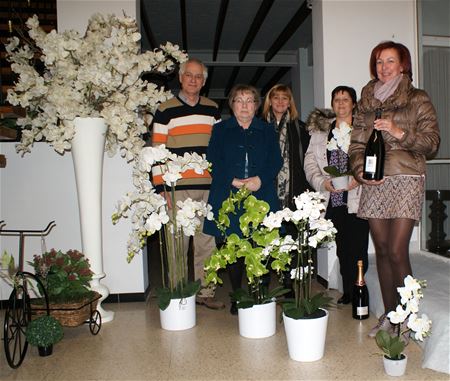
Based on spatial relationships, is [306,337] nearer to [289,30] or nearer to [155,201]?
[155,201]

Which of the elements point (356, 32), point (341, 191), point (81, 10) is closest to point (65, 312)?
point (341, 191)

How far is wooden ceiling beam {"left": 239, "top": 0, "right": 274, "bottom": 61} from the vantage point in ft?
18.6

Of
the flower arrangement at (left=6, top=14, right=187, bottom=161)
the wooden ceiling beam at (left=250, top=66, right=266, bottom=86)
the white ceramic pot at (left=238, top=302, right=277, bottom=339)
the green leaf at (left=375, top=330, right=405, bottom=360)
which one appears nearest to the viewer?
the green leaf at (left=375, top=330, right=405, bottom=360)

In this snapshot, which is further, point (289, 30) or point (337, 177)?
point (289, 30)

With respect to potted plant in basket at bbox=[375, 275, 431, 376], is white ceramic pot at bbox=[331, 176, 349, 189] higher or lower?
higher

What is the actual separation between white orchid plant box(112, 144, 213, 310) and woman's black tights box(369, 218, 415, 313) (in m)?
0.94

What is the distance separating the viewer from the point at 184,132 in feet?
10.4

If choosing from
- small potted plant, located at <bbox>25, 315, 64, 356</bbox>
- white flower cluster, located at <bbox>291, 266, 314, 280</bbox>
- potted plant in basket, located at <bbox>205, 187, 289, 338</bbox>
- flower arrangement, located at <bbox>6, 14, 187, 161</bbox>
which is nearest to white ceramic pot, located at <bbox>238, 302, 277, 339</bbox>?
potted plant in basket, located at <bbox>205, 187, 289, 338</bbox>

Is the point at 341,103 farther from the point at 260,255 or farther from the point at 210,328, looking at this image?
the point at 210,328

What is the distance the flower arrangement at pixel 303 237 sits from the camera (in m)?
2.12

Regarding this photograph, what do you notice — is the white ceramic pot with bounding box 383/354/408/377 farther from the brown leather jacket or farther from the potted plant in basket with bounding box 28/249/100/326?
the potted plant in basket with bounding box 28/249/100/326

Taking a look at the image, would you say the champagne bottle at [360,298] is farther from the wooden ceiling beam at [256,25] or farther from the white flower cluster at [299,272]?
the wooden ceiling beam at [256,25]

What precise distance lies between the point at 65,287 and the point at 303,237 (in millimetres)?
1369

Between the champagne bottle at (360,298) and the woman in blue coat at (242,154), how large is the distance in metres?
0.67
